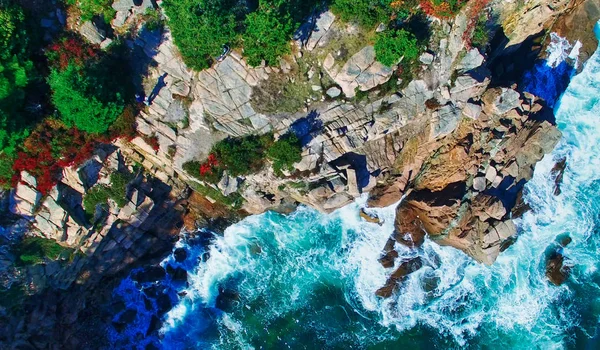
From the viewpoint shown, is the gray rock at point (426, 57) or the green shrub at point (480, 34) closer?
the gray rock at point (426, 57)

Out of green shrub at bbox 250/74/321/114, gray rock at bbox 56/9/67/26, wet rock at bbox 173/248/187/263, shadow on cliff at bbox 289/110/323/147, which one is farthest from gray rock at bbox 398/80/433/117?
gray rock at bbox 56/9/67/26

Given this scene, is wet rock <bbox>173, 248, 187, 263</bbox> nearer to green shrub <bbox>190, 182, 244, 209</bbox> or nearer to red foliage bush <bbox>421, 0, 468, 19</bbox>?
green shrub <bbox>190, 182, 244, 209</bbox>

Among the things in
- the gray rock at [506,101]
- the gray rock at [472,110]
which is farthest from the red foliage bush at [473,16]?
the gray rock at [506,101]

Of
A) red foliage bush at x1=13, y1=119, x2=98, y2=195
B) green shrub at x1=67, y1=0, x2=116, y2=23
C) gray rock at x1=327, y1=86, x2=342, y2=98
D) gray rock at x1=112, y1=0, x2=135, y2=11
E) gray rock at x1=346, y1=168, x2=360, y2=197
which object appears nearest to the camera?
red foliage bush at x1=13, y1=119, x2=98, y2=195

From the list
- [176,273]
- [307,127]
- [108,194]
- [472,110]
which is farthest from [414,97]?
[176,273]

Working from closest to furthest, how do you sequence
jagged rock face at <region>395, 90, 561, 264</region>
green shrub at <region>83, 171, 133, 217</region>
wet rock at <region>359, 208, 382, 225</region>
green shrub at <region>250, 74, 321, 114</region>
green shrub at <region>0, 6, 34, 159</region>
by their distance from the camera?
green shrub at <region>0, 6, 34, 159</region> → green shrub at <region>83, 171, 133, 217</region> → green shrub at <region>250, 74, 321, 114</region> → jagged rock face at <region>395, 90, 561, 264</region> → wet rock at <region>359, 208, 382, 225</region>

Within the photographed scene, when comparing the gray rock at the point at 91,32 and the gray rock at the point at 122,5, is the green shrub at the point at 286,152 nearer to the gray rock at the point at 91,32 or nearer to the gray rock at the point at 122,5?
the gray rock at the point at 122,5
